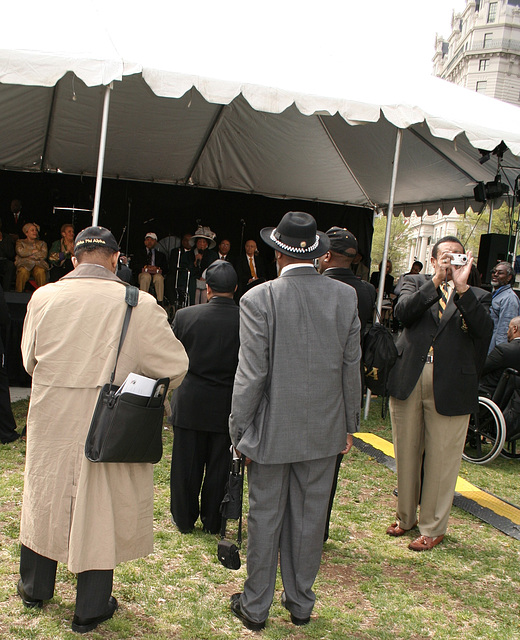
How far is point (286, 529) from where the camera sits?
279 centimetres

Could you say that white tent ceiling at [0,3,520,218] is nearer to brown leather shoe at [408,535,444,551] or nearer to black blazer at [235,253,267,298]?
black blazer at [235,253,267,298]

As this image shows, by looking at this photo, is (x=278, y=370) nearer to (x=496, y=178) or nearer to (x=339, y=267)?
(x=339, y=267)

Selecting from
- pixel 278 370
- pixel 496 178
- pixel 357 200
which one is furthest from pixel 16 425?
pixel 357 200

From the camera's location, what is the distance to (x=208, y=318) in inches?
144

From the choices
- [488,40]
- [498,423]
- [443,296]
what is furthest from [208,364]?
[488,40]

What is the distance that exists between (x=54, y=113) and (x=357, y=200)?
22.7 feet

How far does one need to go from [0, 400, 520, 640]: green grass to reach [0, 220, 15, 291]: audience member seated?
18.2 feet

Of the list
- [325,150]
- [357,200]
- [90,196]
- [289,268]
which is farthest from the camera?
[357,200]

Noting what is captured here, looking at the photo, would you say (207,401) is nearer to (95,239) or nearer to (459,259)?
(95,239)

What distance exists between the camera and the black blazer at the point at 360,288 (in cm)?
365

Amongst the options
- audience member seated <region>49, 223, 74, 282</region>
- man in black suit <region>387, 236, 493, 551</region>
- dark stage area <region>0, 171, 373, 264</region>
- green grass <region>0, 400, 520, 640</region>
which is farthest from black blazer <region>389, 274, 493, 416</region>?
dark stage area <region>0, 171, 373, 264</region>

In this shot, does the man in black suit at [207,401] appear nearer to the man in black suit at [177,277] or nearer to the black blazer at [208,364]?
the black blazer at [208,364]

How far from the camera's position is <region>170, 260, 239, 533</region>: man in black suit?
12.0 feet

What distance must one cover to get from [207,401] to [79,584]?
1.31 meters
